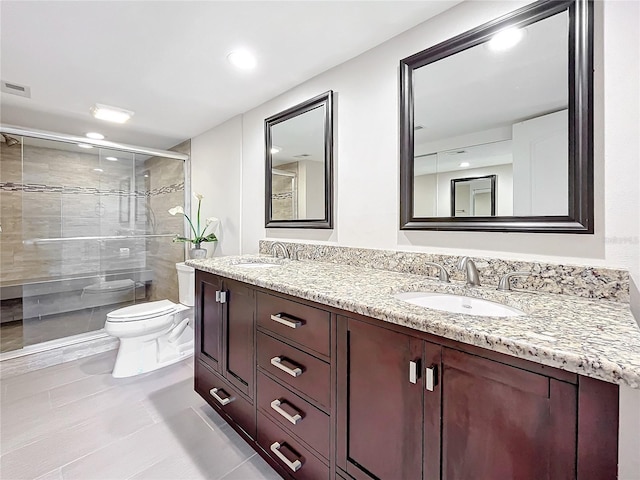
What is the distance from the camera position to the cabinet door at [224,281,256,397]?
4.90ft

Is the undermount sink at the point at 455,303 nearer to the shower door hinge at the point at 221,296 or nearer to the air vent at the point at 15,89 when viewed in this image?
the shower door hinge at the point at 221,296

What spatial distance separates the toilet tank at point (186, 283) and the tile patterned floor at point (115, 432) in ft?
3.02

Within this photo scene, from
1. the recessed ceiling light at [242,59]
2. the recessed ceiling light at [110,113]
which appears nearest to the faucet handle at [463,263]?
the recessed ceiling light at [242,59]

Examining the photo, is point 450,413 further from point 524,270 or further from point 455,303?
point 524,270

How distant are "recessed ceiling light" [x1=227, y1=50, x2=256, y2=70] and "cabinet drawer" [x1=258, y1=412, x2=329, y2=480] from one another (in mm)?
1949

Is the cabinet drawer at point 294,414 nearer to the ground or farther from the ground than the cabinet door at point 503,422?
nearer to the ground

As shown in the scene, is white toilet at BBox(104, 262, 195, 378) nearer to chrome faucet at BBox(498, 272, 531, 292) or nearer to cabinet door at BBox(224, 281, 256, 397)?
cabinet door at BBox(224, 281, 256, 397)

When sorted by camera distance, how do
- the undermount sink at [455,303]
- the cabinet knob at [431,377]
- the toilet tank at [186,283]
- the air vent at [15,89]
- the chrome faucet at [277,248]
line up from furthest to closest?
the toilet tank at [186,283], the chrome faucet at [277,248], the air vent at [15,89], the undermount sink at [455,303], the cabinet knob at [431,377]

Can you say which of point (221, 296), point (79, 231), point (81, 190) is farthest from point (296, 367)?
point (81, 190)

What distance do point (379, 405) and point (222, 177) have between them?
260 cm

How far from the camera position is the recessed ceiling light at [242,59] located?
5.79 feet

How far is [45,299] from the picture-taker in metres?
3.10

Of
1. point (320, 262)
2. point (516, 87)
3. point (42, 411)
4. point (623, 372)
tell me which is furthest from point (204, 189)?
point (623, 372)

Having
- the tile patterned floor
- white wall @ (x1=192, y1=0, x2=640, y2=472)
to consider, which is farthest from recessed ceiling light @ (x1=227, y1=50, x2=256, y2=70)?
the tile patterned floor
